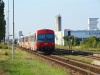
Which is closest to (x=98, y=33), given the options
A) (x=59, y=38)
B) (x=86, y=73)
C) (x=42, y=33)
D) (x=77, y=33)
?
(x=77, y=33)

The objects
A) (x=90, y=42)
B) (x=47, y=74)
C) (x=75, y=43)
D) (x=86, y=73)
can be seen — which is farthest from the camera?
(x=75, y=43)

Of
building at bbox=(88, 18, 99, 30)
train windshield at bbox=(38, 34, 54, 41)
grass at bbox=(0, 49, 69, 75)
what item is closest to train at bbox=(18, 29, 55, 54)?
train windshield at bbox=(38, 34, 54, 41)

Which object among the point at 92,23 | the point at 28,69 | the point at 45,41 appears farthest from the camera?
the point at 92,23

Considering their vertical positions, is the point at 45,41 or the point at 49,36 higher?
the point at 49,36

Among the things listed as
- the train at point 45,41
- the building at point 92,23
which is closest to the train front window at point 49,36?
the train at point 45,41

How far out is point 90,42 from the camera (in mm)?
84688

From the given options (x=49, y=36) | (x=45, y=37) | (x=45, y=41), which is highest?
(x=49, y=36)

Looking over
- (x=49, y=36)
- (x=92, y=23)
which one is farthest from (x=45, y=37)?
(x=92, y=23)

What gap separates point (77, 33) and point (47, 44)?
323 ft

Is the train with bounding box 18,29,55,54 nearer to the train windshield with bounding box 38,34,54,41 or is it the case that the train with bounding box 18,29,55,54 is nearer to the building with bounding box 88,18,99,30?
the train windshield with bounding box 38,34,54,41

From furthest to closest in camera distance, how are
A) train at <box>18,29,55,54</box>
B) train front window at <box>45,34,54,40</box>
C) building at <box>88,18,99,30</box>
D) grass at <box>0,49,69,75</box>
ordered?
building at <box>88,18,99,30</box> → train front window at <box>45,34,54,40</box> → train at <box>18,29,55,54</box> → grass at <box>0,49,69,75</box>

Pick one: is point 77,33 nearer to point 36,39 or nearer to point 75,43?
point 75,43

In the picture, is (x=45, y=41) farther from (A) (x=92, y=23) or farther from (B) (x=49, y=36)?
(A) (x=92, y=23)

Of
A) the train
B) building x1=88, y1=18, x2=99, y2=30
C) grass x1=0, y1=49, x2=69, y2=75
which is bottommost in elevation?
grass x1=0, y1=49, x2=69, y2=75
